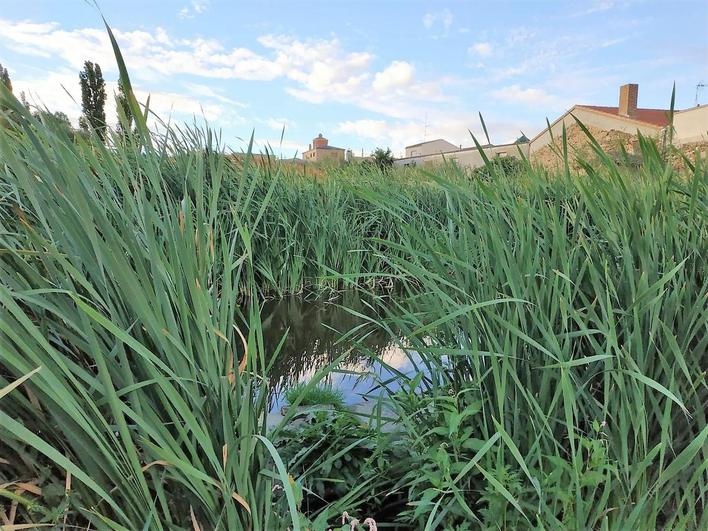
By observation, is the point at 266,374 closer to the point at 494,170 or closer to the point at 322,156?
the point at 494,170

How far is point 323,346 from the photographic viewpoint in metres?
2.86

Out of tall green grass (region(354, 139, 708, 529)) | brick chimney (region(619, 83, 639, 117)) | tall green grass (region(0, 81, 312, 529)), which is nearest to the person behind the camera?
tall green grass (region(0, 81, 312, 529))

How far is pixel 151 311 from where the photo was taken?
30.5 inches

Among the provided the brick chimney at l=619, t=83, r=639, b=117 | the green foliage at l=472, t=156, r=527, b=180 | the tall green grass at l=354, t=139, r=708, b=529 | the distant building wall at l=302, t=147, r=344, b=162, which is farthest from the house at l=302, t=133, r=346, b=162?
the brick chimney at l=619, t=83, r=639, b=117

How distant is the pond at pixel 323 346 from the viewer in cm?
219

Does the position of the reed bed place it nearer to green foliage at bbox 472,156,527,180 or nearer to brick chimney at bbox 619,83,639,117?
green foliage at bbox 472,156,527,180

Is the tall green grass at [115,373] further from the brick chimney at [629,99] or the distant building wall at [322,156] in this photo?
the brick chimney at [629,99]

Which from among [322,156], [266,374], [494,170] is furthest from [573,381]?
[322,156]

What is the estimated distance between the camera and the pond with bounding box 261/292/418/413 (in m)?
2.19

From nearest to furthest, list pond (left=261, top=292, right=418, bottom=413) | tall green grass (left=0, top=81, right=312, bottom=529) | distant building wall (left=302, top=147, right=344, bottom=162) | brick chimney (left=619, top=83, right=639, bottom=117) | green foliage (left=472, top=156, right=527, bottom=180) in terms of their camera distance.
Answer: tall green grass (left=0, top=81, right=312, bottom=529) < green foliage (left=472, top=156, right=527, bottom=180) < pond (left=261, top=292, right=418, bottom=413) < distant building wall (left=302, top=147, right=344, bottom=162) < brick chimney (left=619, top=83, right=639, bottom=117)

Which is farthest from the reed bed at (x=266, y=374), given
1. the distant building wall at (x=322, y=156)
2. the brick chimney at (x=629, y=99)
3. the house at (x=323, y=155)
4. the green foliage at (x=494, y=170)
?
the brick chimney at (x=629, y=99)

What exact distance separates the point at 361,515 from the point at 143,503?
2.13 feet

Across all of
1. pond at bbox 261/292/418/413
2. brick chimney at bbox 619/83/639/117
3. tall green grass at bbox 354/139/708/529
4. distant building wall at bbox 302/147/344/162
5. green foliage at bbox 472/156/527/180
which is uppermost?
brick chimney at bbox 619/83/639/117

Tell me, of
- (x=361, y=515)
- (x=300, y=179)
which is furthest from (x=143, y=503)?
(x=300, y=179)
